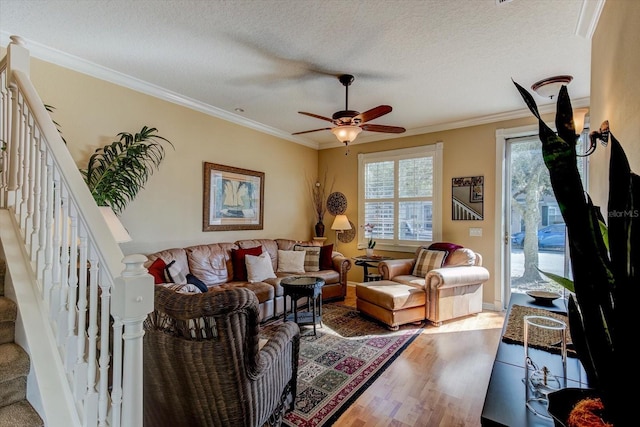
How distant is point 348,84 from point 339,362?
279 cm

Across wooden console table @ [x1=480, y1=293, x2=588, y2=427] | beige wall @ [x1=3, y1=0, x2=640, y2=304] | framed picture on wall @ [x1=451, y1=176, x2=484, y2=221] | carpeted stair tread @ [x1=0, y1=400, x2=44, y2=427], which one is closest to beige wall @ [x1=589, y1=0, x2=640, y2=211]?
beige wall @ [x1=3, y1=0, x2=640, y2=304]

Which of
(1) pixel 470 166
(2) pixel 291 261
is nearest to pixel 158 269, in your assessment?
(2) pixel 291 261

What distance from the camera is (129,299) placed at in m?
1.01

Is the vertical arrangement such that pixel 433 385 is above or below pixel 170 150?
below

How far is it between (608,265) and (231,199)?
431 cm

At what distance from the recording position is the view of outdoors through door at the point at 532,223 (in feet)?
13.3

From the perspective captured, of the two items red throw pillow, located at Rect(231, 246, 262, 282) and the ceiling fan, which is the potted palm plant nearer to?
the ceiling fan

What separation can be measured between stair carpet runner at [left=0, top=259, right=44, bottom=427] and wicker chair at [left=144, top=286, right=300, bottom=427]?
1.46 ft

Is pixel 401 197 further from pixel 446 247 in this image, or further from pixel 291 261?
pixel 291 261

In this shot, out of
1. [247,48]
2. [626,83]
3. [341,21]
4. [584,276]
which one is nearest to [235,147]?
[247,48]

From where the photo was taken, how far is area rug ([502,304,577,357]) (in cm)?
137

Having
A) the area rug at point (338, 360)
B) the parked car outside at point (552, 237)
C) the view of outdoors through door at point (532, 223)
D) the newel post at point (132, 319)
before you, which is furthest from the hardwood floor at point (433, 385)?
the parked car outside at point (552, 237)

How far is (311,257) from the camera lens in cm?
478

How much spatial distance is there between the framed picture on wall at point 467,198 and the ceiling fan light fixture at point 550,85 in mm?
1372
